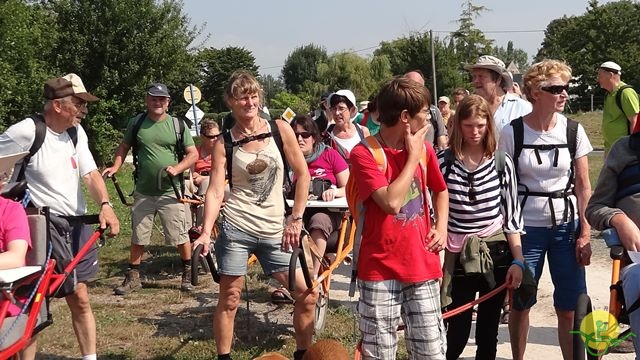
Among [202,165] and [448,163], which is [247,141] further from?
[202,165]

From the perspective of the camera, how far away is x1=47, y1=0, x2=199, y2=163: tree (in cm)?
2462

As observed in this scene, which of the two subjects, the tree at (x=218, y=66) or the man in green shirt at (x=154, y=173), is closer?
the man in green shirt at (x=154, y=173)

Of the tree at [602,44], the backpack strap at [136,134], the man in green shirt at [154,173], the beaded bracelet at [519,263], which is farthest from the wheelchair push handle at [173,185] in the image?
the tree at [602,44]

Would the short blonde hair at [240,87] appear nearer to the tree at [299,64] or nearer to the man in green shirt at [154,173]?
the man in green shirt at [154,173]

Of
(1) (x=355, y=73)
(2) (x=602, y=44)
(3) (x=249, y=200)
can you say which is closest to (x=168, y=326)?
(3) (x=249, y=200)

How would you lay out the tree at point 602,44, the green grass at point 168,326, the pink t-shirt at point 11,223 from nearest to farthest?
the pink t-shirt at point 11,223
the green grass at point 168,326
the tree at point 602,44

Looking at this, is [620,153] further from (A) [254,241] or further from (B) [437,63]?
(B) [437,63]

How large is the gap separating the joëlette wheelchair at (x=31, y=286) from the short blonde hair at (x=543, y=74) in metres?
2.85

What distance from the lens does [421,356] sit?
137 inches

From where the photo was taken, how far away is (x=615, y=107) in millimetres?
8289

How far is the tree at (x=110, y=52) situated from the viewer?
80.8 ft

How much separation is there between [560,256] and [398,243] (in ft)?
4.80

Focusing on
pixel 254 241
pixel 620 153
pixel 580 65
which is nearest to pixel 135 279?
pixel 254 241

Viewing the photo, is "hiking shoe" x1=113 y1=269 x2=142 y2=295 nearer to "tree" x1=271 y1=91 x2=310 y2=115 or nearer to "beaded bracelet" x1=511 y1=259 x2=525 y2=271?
"beaded bracelet" x1=511 y1=259 x2=525 y2=271
